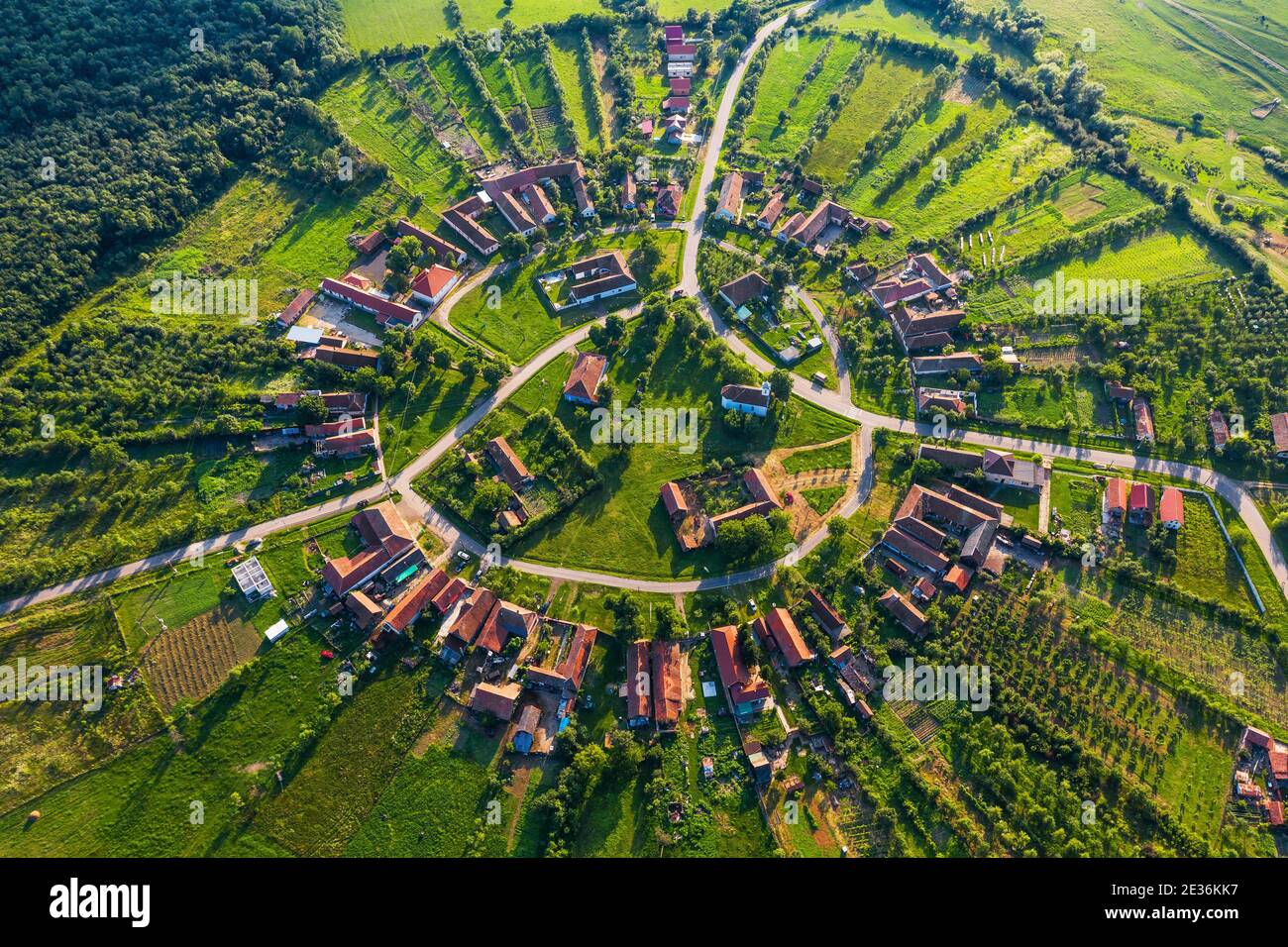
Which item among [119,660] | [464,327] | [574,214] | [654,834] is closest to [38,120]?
[464,327]

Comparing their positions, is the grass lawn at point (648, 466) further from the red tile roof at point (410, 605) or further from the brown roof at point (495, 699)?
the brown roof at point (495, 699)

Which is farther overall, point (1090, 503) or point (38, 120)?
point (38, 120)

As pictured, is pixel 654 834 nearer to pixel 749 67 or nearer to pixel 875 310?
pixel 875 310

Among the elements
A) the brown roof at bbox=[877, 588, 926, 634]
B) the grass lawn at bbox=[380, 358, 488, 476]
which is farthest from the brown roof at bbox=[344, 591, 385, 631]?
the brown roof at bbox=[877, 588, 926, 634]

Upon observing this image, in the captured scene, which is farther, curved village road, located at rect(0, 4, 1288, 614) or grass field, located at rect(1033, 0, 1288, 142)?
grass field, located at rect(1033, 0, 1288, 142)

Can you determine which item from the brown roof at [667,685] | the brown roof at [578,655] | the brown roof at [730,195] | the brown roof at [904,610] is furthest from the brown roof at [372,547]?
the brown roof at [730,195]

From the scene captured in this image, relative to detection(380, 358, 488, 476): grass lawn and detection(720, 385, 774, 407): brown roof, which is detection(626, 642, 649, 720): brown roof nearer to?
detection(720, 385, 774, 407): brown roof

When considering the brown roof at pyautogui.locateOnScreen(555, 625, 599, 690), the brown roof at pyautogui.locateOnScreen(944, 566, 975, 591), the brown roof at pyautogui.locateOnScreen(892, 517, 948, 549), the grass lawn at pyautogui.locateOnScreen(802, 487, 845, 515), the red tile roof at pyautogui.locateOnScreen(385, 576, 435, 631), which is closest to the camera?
the brown roof at pyautogui.locateOnScreen(555, 625, 599, 690)
